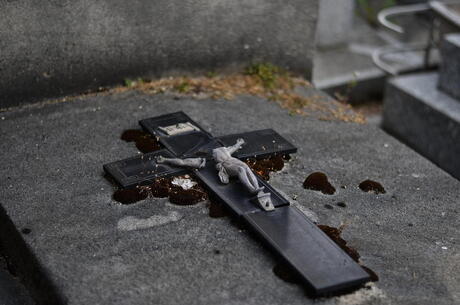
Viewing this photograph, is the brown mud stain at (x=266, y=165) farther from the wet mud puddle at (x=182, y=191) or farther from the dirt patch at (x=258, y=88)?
the dirt patch at (x=258, y=88)

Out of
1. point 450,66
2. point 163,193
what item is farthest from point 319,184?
point 450,66

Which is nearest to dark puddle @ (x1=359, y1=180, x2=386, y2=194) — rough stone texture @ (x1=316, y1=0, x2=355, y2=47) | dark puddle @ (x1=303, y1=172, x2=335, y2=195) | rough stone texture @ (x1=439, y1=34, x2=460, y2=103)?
dark puddle @ (x1=303, y1=172, x2=335, y2=195)

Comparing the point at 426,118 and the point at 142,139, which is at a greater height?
the point at 142,139

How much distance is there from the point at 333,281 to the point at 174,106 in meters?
2.35

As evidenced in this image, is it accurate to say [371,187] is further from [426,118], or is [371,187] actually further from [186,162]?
[426,118]

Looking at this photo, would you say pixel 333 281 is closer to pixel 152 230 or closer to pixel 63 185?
pixel 152 230

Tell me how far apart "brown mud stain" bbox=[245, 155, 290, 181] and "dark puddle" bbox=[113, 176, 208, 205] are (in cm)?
44

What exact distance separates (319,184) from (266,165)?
39 cm

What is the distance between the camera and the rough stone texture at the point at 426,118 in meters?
6.50

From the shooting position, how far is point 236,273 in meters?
3.79

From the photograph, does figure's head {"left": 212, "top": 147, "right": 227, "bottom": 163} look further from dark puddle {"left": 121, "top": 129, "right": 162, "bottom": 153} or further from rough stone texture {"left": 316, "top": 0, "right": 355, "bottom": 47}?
rough stone texture {"left": 316, "top": 0, "right": 355, "bottom": 47}

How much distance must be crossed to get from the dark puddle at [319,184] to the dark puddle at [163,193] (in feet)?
2.25

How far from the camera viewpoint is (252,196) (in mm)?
4289

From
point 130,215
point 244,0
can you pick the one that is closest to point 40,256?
point 130,215
